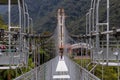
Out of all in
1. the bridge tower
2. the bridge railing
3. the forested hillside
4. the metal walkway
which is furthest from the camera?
the bridge tower

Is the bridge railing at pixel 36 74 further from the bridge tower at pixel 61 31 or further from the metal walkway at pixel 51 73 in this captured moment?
the bridge tower at pixel 61 31

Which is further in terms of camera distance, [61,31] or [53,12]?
[53,12]

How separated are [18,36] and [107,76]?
640 centimetres

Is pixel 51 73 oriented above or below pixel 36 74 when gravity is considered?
below

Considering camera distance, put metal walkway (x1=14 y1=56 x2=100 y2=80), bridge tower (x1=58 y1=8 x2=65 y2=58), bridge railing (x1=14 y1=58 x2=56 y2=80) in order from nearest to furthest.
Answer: bridge railing (x1=14 y1=58 x2=56 y2=80) → metal walkway (x1=14 y1=56 x2=100 y2=80) → bridge tower (x1=58 y1=8 x2=65 y2=58)

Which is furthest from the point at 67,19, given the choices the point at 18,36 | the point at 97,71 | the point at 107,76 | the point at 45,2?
the point at 18,36

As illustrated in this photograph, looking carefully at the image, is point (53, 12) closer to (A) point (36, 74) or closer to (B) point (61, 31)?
(B) point (61, 31)

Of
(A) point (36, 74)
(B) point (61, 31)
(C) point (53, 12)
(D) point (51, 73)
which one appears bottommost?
(D) point (51, 73)

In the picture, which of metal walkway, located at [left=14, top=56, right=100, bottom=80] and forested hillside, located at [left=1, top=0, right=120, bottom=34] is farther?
forested hillside, located at [left=1, top=0, right=120, bottom=34]

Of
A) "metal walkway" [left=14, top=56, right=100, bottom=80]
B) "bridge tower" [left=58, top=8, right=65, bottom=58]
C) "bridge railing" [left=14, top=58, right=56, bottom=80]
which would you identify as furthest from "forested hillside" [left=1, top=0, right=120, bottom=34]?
"bridge railing" [left=14, top=58, right=56, bottom=80]

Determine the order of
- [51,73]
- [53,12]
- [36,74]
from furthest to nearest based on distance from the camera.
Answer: [53,12] < [51,73] < [36,74]

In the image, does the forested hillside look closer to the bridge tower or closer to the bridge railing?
the bridge tower

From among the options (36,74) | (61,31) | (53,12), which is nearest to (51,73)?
(36,74)

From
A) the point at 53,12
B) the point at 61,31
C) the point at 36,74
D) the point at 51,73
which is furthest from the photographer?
the point at 53,12
